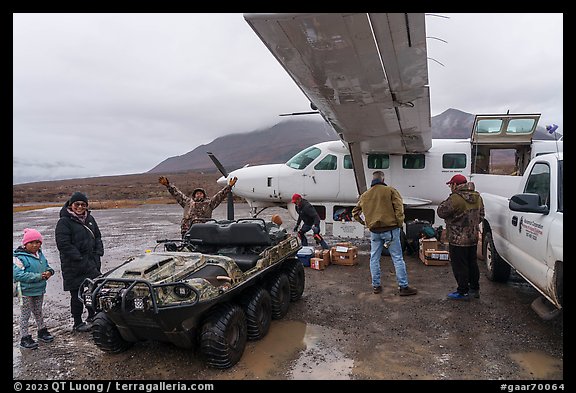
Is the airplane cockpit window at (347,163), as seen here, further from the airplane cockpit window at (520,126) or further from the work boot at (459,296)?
the work boot at (459,296)

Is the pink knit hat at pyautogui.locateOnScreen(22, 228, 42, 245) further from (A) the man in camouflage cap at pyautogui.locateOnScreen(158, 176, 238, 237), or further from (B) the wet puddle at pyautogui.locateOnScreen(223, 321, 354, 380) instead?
(B) the wet puddle at pyautogui.locateOnScreen(223, 321, 354, 380)

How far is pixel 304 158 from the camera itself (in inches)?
416

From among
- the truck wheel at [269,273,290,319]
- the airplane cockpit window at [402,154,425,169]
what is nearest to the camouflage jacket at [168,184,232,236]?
the truck wheel at [269,273,290,319]

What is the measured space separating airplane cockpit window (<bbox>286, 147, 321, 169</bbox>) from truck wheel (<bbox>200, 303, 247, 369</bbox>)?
22.3 feet

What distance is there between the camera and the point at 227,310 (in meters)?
3.94

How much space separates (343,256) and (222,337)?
479 centimetres

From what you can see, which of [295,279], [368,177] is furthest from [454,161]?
[295,279]

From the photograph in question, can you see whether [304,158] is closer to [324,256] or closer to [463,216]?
[324,256]

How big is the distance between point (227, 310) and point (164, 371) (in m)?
0.87

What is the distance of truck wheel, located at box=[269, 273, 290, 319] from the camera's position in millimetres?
5129

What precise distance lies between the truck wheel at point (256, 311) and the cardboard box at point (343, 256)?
11.8 feet

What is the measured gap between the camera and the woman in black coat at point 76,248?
15.6 feet
